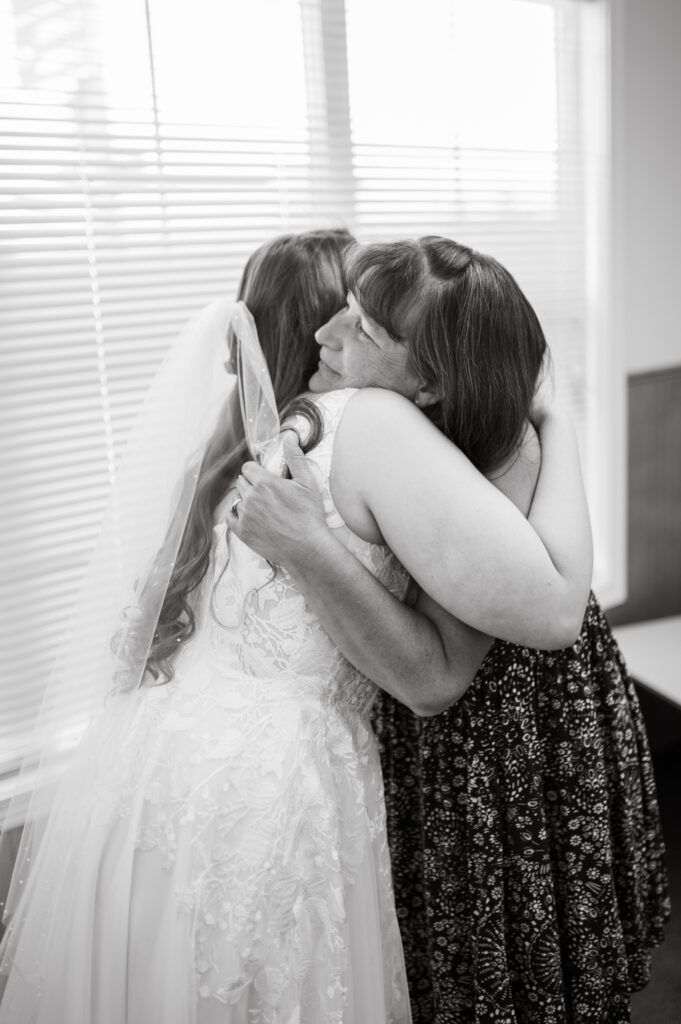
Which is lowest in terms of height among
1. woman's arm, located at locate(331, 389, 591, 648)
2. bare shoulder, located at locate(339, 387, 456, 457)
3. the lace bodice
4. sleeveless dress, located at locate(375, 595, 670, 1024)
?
sleeveless dress, located at locate(375, 595, 670, 1024)

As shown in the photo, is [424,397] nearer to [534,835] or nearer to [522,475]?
[522,475]

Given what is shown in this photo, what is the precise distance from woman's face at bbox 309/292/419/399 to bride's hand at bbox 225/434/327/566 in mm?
130

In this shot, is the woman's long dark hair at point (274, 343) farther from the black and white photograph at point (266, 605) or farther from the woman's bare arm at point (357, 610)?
the woman's bare arm at point (357, 610)

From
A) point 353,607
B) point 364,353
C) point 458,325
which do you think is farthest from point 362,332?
point 353,607

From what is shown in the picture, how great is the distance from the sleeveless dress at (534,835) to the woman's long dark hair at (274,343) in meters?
0.37

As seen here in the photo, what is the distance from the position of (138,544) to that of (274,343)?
36cm

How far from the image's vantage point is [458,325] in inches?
41.7

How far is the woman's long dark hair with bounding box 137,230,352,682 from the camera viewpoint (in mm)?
1231

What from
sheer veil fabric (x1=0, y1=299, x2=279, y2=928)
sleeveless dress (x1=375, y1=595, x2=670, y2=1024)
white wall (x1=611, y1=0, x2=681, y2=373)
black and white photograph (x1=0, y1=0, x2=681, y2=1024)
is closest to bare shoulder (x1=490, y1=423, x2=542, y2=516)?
black and white photograph (x1=0, y1=0, x2=681, y2=1024)

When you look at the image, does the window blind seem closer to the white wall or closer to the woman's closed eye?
the white wall

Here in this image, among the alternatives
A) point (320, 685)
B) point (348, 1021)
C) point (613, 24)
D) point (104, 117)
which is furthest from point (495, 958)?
point (613, 24)

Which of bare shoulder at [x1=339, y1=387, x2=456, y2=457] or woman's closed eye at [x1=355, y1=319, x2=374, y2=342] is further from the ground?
woman's closed eye at [x1=355, y1=319, x2=374, y2=342]

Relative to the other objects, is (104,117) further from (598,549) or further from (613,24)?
(598,549)

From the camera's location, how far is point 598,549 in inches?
105
